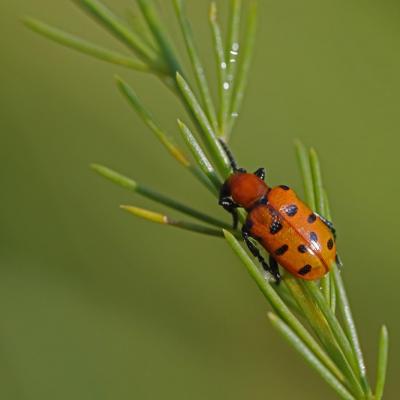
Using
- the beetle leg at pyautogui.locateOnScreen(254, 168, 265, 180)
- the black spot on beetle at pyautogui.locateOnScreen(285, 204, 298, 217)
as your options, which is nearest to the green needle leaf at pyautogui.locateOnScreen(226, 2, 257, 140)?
the black spot on beetle at pyautogui.locateOnScreen(285, 204, 298, 217)

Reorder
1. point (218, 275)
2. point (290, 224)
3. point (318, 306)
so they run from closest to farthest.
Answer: point (318, 306) < point (290, 224) < point (218, 275)

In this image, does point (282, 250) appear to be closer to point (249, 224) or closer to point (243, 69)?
point (249, 224)

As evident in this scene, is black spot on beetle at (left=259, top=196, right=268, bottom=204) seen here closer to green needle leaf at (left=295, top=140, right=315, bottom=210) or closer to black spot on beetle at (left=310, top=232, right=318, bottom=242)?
black spot on beetle at (left=310, top=232, right=318, bottom=242)

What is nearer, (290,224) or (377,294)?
(290,224)

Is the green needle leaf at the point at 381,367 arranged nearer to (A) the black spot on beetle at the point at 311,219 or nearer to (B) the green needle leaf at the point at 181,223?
(B) the green needle leaf at the point at 181,223

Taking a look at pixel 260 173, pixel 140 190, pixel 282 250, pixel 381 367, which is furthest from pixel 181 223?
pixel 260 173

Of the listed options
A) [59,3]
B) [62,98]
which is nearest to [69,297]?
[62,98]

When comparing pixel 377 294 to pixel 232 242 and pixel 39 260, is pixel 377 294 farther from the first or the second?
pixel 232 242

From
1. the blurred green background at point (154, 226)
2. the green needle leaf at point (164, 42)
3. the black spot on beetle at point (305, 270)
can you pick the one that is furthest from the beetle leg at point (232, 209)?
the blurred green background at point (154, 226)
